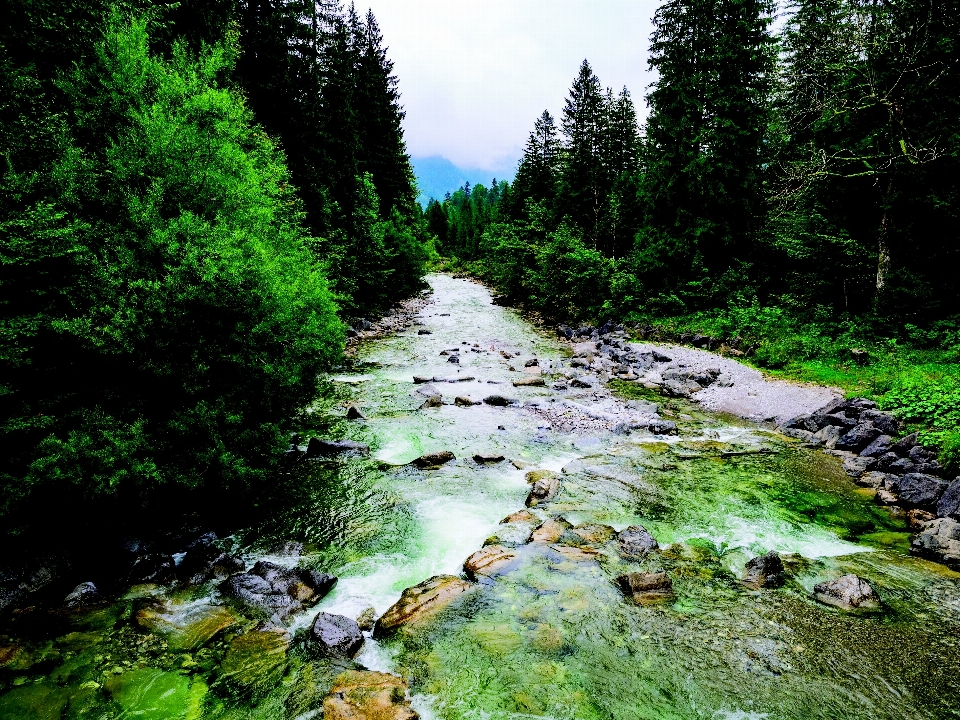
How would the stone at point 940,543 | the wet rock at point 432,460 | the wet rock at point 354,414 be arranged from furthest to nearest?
the wet rock at point 354,414 < the wet rock at point 432,460 < the stone at point 940,543

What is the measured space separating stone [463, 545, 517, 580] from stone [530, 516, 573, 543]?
0.60m

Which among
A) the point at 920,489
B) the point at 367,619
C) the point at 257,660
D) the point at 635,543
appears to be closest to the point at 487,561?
the point at 367,619

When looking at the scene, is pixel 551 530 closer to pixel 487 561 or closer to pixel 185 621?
pixel 487 561

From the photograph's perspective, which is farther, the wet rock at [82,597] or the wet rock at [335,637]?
the wet rock at [82,597]

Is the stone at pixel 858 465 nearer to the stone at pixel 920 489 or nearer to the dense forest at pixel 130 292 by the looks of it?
the stone at pixel 920 489

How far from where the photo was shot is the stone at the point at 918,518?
25.2 feet

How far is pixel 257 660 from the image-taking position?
17.0 ft

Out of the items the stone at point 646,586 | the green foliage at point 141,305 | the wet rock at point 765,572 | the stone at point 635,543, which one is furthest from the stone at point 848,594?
the green foliage at point 141,305

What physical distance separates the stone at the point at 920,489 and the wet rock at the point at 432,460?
8.44 meters

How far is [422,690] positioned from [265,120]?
84.9 ft

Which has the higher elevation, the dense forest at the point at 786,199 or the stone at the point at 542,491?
the dense forest at the point at 786,199

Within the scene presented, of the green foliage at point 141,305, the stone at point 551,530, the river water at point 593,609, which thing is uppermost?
the green foliage at point 141,305

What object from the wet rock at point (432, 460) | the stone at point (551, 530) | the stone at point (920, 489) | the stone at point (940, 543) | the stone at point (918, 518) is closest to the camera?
the stone at point (940, 543)

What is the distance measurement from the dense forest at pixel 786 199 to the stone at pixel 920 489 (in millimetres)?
1225
